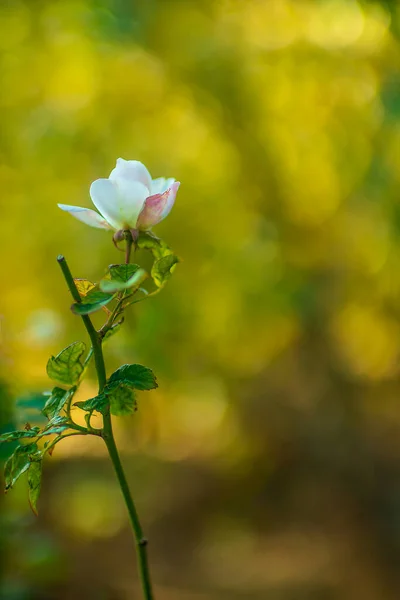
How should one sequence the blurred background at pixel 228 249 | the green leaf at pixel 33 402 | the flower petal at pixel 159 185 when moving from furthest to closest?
the blurred background at pixel 228 249
the green leaf at pixel 33 402
the flower petal at pixel 159 185

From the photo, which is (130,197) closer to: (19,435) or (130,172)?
(130,172)

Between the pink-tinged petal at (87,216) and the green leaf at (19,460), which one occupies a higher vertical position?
the pink-tinged petal at (87,216)

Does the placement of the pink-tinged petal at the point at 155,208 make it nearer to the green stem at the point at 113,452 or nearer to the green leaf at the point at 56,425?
the green stem at the point at 113,452

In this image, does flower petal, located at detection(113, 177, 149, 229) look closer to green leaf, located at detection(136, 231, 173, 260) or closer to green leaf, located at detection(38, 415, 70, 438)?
green leaf, located at detection(136, 231, 173, 260)

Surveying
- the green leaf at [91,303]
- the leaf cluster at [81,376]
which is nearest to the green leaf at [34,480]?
the leaf cluster at [81,376]

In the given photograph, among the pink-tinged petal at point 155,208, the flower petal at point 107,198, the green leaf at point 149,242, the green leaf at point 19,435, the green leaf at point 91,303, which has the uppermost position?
the flower petal at point 107,198

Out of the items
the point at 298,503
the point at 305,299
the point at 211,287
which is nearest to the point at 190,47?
the point at 211,287

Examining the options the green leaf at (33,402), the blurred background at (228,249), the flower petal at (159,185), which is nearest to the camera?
the flower petal at (159,185)

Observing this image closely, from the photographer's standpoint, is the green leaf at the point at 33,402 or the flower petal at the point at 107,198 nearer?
the flower petal at the point at 107,198
